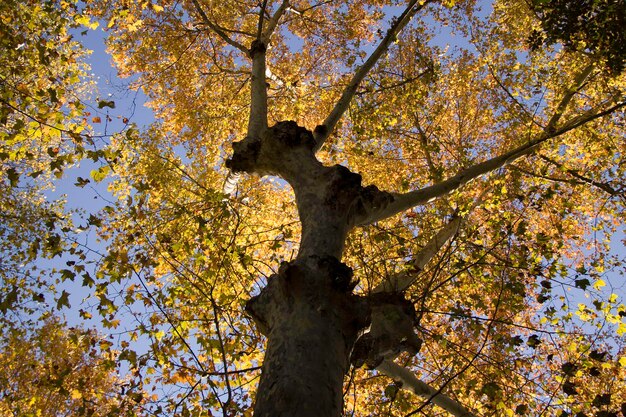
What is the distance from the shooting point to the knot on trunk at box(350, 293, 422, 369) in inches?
153

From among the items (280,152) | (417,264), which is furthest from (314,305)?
(417,264)

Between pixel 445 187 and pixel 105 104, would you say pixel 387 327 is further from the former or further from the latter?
pixel 105 104

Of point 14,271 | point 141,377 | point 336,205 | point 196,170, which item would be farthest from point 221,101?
point 336,205

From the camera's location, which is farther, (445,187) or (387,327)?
Answer: (445,187)

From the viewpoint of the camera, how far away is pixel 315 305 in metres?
2.89

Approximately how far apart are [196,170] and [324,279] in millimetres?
9471

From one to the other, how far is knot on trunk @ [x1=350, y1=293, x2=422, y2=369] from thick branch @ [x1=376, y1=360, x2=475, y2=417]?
1.25 m

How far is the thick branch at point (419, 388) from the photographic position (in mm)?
5133

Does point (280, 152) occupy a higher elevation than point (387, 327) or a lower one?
higher

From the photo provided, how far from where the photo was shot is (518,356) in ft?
22.2

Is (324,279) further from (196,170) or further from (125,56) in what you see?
(125,56)

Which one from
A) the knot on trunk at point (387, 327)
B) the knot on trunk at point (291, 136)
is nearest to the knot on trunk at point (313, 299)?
the knot on trunk at point (387, 327)

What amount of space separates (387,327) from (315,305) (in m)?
1.33

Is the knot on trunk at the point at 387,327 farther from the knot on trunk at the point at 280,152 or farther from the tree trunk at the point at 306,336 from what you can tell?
the knot on trunk at the point at 280,152
